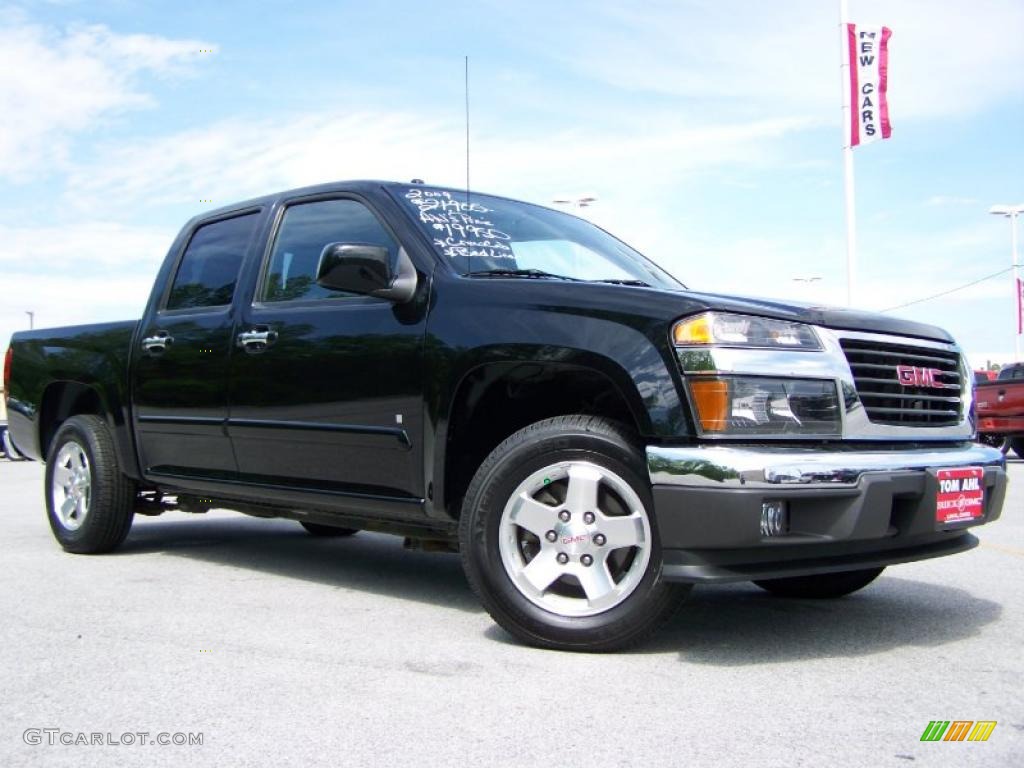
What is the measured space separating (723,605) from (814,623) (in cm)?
48

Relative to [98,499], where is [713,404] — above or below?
above

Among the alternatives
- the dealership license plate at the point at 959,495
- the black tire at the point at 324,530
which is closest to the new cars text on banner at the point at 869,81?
the black tire at the point at 324,530

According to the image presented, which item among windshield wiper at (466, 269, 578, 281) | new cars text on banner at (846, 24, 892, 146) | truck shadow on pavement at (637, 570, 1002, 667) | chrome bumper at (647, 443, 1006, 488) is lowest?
truck shadow on pavement at (637, 570, 1002, 667)

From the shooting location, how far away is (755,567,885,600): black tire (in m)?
4.52

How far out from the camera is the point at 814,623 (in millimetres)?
4148

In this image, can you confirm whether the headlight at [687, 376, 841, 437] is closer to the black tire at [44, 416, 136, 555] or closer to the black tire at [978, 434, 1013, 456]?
the black tire at [44, 416, 136, 555]

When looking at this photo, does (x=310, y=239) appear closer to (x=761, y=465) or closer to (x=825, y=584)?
(x=761, y=465)

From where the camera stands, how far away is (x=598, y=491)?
3631 millimetres

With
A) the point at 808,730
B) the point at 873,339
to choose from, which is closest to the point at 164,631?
the point at 808,730

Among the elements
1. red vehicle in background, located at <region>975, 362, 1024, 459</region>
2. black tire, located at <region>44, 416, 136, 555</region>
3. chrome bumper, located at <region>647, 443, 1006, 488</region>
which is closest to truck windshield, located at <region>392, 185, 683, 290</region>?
chrome bumper, located at <region>647, 443, 1006, 488</region>

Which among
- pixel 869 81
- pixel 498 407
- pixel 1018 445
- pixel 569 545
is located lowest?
pixel 1018 445

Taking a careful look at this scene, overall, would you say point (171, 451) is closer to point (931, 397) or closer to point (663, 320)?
point (663, 320)

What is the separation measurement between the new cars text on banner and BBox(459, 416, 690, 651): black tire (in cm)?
1781

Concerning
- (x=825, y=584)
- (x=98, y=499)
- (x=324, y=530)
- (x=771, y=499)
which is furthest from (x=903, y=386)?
(x=324, y=530)
